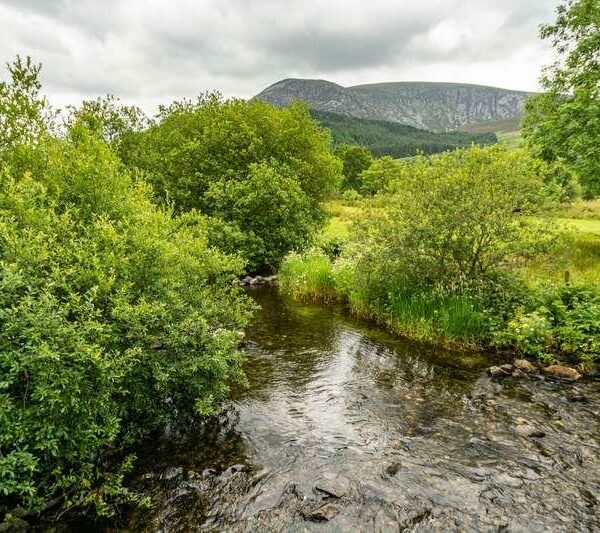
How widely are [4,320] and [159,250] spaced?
3144 mm

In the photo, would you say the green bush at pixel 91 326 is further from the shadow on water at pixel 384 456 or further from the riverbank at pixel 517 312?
the riverbank at pixel 517 312

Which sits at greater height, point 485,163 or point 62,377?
point 485,163

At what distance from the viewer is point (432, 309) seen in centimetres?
1705

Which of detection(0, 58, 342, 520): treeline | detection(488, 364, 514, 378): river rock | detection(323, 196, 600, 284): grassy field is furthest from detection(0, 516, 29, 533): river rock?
detection(323, 196, 600, 284): grassy field

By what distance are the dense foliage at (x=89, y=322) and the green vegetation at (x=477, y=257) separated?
801 centimetres

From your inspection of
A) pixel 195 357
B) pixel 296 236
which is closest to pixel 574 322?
pixel 195 357

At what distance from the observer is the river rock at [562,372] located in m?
13.0

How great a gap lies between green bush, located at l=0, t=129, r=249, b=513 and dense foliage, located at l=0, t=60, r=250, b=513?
0.03 m

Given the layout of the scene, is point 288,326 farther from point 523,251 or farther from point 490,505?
point 490,505

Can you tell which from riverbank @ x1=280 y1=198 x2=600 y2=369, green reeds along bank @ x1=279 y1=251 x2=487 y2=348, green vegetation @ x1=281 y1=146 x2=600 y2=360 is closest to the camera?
riverbank @ x1=280 y1=198 x2=600 y2=369

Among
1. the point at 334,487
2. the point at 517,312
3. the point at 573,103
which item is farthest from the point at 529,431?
the point at 573,103

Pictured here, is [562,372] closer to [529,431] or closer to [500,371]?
[500,371]

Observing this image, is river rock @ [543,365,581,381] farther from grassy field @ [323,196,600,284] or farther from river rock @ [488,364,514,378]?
grassy field @ [323,196,600,284]

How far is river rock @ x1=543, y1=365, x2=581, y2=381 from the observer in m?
13.0
